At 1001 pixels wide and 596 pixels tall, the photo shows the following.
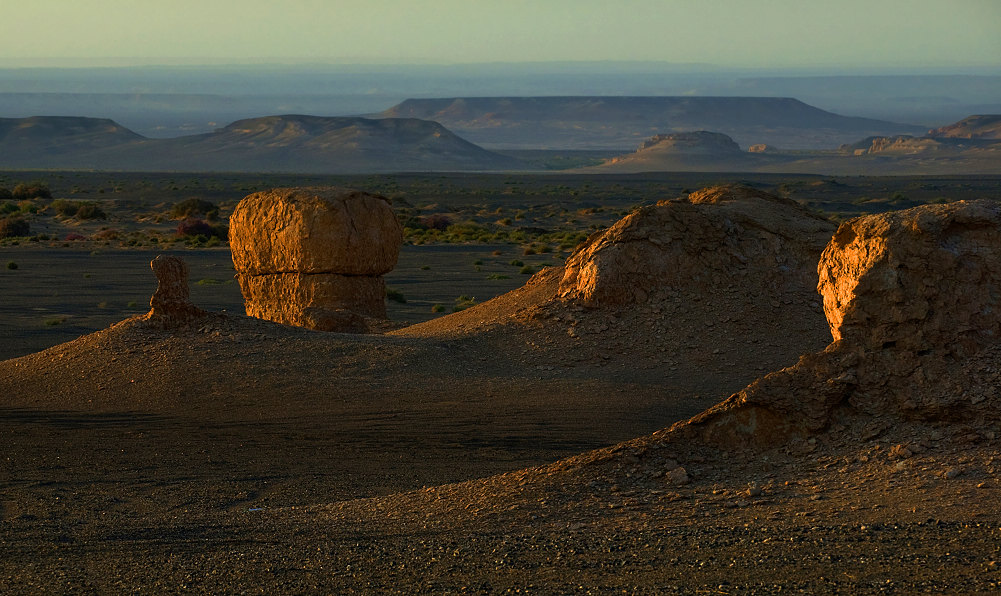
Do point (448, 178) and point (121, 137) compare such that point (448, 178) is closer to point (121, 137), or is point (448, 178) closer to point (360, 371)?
point (121, 137)

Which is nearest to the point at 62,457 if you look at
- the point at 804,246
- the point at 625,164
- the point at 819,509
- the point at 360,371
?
the point at 360,371

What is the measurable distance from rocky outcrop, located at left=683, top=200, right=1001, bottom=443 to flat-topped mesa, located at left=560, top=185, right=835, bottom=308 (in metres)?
6.11

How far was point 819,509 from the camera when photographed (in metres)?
7.61

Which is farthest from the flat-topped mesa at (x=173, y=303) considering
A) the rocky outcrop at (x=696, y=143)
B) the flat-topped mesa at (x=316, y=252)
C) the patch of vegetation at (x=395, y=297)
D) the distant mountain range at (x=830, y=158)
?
the rocky outcrop at (x=696, y=143)

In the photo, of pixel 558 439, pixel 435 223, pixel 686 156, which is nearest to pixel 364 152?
pixel 686 156

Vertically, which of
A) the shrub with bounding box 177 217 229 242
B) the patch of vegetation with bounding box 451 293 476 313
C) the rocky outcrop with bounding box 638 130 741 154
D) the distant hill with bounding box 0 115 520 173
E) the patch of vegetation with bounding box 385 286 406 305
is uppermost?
the patch of vegetation with bounding box 385 286 406 305

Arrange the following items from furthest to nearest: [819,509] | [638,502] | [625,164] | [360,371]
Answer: [625,164]
[360,371]
[638,502]
[819,509]

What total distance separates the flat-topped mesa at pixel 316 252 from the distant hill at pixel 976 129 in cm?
17036

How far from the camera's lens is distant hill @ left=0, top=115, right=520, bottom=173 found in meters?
137

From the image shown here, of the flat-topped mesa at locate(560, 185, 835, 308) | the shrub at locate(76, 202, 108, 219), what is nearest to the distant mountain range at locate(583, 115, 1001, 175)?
the shrub at locate(76, 202, 108, 219)

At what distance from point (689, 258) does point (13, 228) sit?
30.3 metres

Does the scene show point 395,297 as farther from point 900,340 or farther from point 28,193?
point 28,193

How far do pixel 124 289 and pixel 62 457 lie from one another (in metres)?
16.0

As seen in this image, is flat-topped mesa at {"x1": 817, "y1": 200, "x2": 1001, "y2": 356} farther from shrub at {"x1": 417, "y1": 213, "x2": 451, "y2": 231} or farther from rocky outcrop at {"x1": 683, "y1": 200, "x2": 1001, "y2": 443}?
shrub at {"x1": 417, "y1": 213, "x2": 451, "y2": 231}
